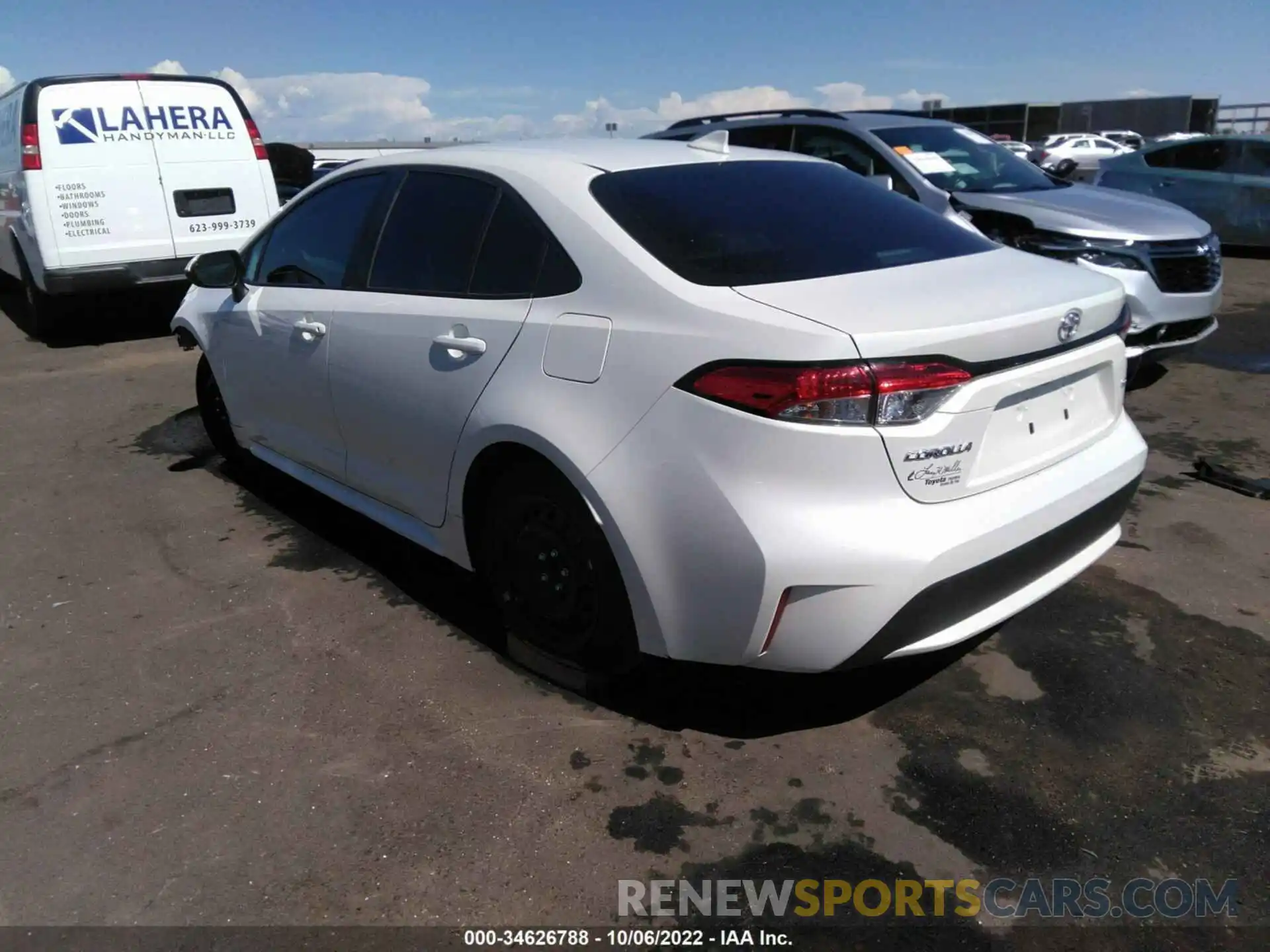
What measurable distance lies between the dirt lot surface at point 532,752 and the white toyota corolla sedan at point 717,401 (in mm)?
387

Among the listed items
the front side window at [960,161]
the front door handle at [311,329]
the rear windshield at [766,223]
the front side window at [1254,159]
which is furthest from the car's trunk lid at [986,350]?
the front side window at [1254,159]

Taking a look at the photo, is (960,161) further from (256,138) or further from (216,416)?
(256,138)

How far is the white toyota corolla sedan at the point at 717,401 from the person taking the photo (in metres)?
2.32

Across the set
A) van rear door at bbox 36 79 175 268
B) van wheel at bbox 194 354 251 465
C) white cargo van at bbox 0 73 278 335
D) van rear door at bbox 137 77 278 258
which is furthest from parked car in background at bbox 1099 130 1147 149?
van wheel at bbox 194 354 251 465

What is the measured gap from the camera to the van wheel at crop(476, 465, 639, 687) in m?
2.73

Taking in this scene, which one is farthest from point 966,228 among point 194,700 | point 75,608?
point 75,608

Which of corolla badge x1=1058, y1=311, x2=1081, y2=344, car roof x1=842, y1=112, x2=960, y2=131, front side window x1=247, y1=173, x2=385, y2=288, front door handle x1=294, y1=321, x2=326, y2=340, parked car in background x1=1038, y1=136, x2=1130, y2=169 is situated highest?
car roof x1=842, y1=112, x2=960, y2=131

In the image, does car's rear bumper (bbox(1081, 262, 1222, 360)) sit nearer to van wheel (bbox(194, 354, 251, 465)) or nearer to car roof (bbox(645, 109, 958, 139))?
car roof (bbox(645, 109, 958, 139))

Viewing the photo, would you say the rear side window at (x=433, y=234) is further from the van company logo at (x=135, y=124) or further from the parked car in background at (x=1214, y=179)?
the parked car in background at (x=1214, y=179)

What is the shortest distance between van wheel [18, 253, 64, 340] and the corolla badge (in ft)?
30.0

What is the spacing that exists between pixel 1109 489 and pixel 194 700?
2.91 meters

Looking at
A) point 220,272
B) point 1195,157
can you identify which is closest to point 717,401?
point 220,272

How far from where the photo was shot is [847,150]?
696 centimetres

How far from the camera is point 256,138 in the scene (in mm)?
9070
